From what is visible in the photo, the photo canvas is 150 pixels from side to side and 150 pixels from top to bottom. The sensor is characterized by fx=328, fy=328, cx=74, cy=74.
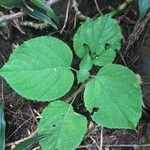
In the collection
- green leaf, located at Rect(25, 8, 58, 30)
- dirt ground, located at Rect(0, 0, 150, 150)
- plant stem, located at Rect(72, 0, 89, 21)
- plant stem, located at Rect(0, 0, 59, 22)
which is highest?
plant stem, located at Rect(0, 0, 59, 22)

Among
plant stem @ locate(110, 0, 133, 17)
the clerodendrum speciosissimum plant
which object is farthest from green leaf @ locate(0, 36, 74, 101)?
plant stem @ locate(110, 0, 133, 17)

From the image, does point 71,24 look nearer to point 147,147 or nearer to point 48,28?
point 48,28

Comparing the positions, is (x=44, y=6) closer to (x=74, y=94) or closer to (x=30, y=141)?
(x=74, y=94)

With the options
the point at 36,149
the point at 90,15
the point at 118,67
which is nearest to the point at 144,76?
the point at 118,67

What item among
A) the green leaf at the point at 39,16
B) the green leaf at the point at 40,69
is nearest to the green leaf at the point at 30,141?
the green leaf at the point at 40,69

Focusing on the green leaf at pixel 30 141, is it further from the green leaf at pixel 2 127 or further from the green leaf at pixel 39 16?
the green leaf at pixel 39 16

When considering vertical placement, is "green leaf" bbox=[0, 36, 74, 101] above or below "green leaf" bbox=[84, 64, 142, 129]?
above

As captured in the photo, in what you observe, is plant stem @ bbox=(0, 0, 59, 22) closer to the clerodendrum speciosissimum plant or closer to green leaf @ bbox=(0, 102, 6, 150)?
the clerodendrum speciosissimum plant

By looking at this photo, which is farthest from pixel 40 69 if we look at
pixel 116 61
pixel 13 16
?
pixel 116 61
